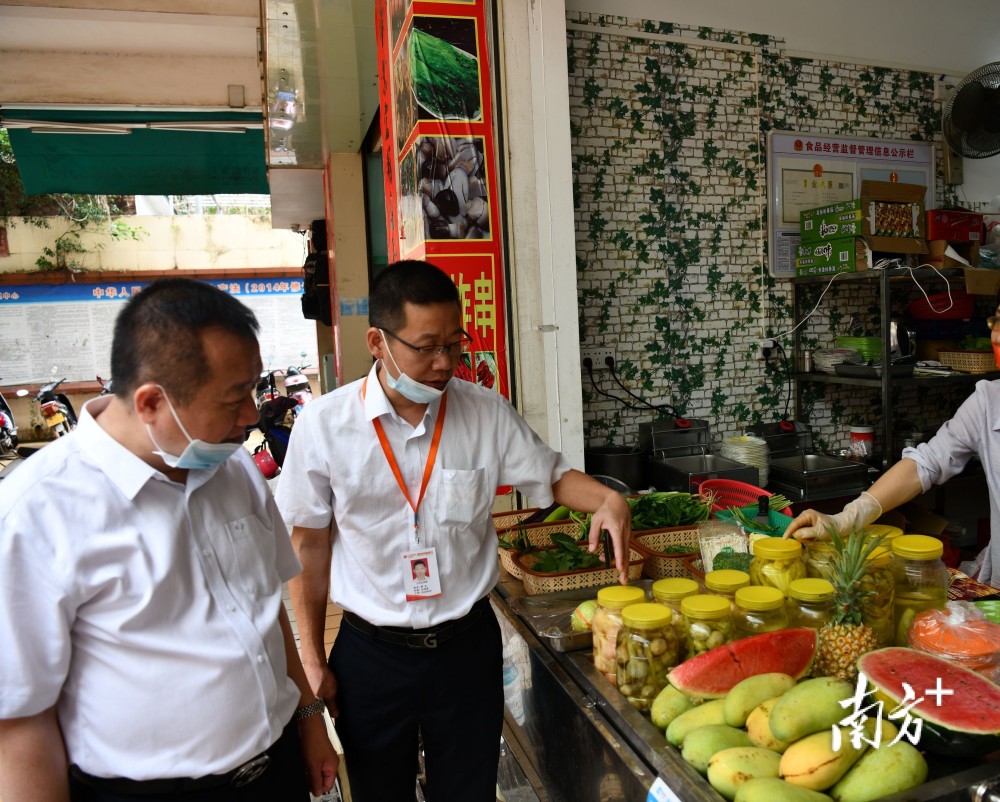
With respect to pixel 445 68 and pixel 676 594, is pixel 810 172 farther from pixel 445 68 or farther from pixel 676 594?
pixel 676 594

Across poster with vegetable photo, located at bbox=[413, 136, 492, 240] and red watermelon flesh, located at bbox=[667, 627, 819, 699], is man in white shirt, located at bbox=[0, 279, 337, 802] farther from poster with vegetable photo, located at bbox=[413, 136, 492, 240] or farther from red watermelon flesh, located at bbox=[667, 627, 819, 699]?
poster with vegetable photo, located at bbox=[413, 136, 492, 240]

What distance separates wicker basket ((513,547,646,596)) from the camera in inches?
79.2

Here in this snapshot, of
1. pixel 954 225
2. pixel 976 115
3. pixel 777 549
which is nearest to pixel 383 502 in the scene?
pixel 777 549

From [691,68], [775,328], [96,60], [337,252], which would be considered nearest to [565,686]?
[775,328]

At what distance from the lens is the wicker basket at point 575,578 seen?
2012mm

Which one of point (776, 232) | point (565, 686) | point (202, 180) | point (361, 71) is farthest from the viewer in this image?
point (202, 180)

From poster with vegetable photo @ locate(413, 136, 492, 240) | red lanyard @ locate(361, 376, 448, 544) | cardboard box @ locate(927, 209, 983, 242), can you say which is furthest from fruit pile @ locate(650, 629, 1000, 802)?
cardboard box @ locate(927, 209, 983, 242)

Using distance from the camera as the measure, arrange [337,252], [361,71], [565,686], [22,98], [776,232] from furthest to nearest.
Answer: [337,252], [22,98], [361,71], [776,232], [565,686]

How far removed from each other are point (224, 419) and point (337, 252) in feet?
20.0

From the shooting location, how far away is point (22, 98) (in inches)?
254

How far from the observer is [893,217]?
4.08 meters

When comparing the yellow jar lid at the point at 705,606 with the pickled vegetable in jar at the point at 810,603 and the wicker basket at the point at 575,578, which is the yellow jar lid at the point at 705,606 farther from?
the wicker basket at the point at 575,578

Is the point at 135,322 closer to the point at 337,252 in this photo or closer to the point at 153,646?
the point at 153,646

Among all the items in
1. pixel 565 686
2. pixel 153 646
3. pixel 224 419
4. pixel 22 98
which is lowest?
pixel 565 686
